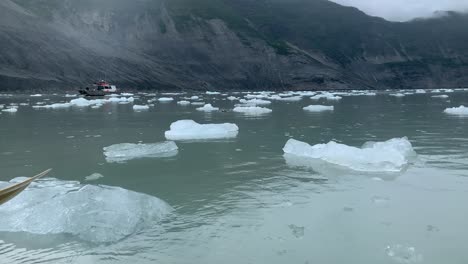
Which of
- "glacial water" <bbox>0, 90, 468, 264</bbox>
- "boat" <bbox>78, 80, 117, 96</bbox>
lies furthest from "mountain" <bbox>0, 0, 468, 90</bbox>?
"glacial water" <bbox>0, 90, 468, 264</bbox>

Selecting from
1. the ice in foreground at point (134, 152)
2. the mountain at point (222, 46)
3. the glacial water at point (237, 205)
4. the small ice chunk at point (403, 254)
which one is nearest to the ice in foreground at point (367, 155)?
the glacial water at point (237, 205)

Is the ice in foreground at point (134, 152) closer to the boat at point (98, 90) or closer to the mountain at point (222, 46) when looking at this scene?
the boat at point (98, 90)

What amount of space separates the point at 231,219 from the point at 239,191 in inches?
59.8

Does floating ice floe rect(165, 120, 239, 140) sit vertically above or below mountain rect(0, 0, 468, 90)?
below

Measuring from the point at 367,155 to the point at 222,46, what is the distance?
9092cm

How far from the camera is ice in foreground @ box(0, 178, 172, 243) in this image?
19.5 feet

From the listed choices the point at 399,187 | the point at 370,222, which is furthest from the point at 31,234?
the point at 399,187

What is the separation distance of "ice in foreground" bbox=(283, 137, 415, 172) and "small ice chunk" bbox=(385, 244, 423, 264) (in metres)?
3.97

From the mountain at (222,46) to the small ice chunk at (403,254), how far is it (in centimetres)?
6463

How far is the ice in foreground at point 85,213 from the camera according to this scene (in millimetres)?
5945

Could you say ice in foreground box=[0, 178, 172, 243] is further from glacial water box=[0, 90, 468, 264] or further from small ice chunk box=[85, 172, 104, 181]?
small ice chunk box=[85, 172, 104, 181]

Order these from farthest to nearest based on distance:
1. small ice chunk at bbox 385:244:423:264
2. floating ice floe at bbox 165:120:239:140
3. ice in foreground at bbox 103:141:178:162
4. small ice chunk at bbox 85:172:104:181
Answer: floating ice floe at bbox 165:120:239:140
ice in foreground at bbox 103:141:178:162
small ice chunk at bbox 85:172:104:181
small ice chunk at bbox 385:244:423:264

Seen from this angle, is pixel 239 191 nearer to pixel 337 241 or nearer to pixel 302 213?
pixel 302 213

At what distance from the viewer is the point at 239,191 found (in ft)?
26.3
